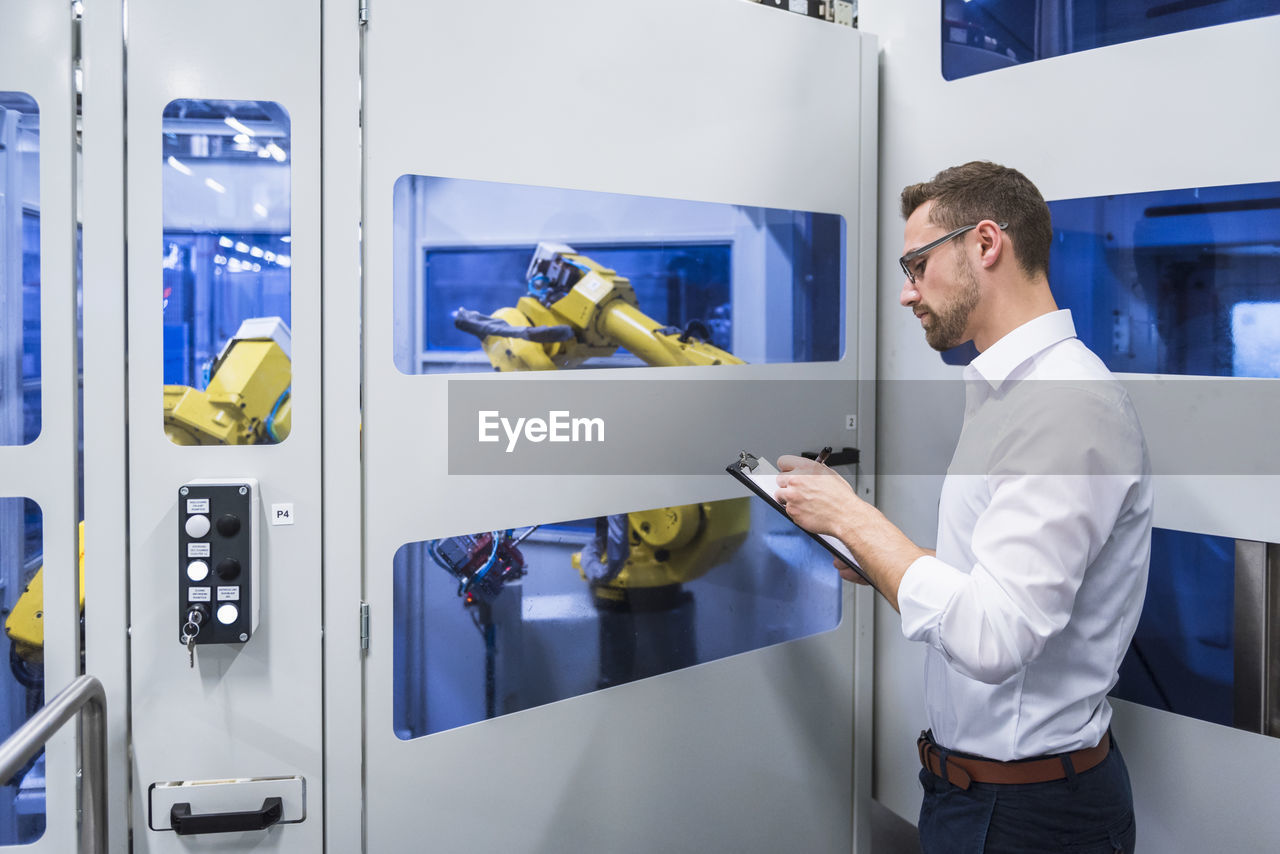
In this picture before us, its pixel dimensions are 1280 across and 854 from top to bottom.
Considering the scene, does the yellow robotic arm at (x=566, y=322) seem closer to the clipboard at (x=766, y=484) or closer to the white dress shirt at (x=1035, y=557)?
the clipboard at (x=766, y=484)

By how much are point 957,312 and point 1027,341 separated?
136 millimetres

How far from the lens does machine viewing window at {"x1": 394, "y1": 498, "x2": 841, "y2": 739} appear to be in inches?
70.1

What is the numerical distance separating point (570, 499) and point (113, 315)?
0.94 metres

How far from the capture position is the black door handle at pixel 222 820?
5.23 ft

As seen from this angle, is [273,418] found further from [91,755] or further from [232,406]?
[91,755]

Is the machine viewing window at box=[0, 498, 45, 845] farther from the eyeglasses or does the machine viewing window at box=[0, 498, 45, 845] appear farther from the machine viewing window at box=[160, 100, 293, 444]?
the eyeglasses

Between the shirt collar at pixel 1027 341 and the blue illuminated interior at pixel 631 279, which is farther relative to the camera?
the blue illuminated interior at pixel 631 279

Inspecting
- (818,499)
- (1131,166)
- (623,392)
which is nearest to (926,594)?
(818,499)

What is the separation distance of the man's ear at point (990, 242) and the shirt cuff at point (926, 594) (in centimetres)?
55

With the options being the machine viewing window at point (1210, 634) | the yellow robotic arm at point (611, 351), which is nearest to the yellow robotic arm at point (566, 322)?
the yellow robotic arm at point (611, 351)

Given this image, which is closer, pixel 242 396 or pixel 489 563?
pixel 242 396

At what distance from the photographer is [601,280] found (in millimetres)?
1914

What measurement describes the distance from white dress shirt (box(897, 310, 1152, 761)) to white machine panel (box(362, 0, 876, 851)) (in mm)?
670

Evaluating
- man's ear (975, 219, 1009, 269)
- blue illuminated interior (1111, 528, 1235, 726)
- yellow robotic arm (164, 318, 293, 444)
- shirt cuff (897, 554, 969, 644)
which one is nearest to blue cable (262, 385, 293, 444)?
yellow robotic arm (164, 318, 293, 444)
